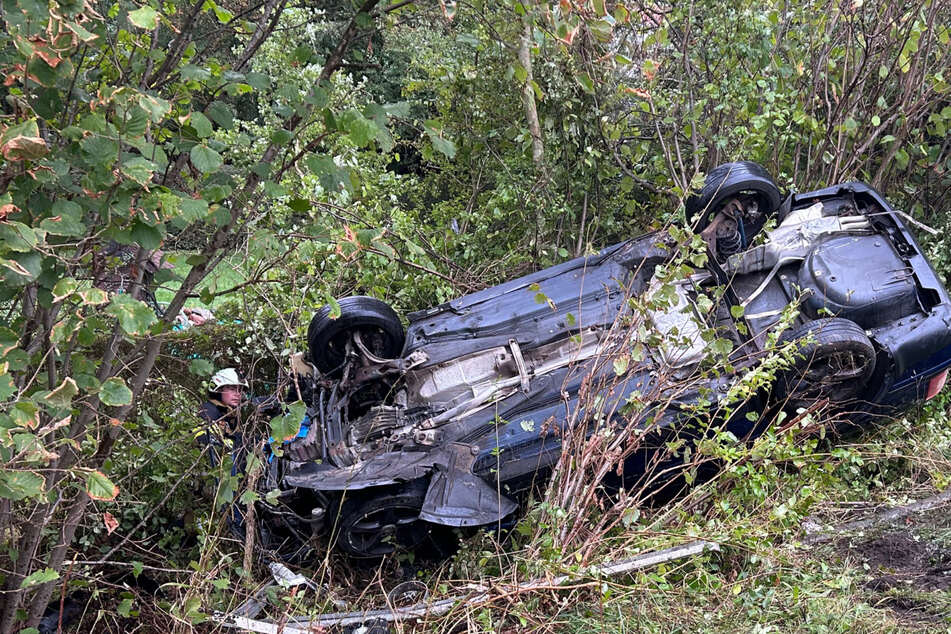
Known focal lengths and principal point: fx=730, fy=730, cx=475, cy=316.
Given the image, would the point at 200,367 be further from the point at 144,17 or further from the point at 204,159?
the point at 144,17

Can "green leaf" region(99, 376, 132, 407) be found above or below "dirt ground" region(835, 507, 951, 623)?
above

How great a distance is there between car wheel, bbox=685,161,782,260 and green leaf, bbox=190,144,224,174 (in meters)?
3.70

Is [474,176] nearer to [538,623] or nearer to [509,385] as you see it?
[509,385]

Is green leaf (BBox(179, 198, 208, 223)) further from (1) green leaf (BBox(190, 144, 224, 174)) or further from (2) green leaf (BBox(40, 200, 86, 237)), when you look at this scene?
(2) green leaf (BBox(40, 200, 86, 237))

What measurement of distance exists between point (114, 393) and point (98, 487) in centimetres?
29

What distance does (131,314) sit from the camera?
2.09 metres

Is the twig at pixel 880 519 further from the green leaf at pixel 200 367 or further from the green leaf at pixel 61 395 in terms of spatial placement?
the green leaf at pixel 61 395

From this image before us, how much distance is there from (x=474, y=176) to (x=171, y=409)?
3867mm

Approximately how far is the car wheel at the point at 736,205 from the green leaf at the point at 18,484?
432cm

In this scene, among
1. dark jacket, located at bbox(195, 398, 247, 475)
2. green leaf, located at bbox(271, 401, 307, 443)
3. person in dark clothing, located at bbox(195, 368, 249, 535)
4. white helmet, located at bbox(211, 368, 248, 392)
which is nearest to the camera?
green leaf, located at bbox(271, 401, 307, 443)

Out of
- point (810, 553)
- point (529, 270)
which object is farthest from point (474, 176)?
point (810, 553)

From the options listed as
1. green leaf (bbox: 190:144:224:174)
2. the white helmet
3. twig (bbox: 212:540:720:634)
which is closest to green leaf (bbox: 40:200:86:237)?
green leaf (bbox: 190:144:224:174)

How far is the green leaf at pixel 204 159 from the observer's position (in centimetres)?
231

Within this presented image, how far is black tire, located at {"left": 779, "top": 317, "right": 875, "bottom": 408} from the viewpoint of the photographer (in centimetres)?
414
